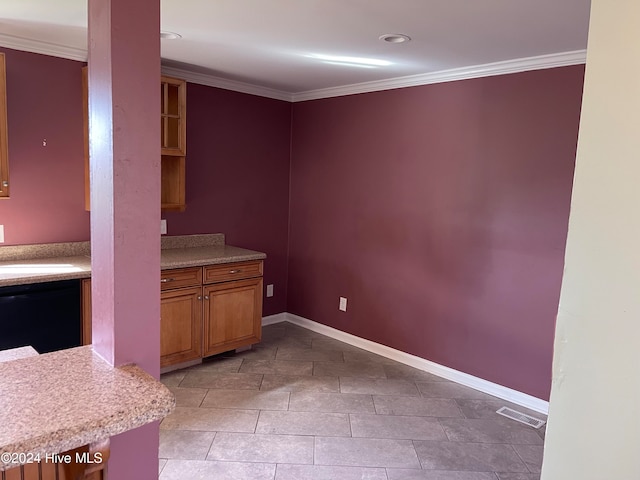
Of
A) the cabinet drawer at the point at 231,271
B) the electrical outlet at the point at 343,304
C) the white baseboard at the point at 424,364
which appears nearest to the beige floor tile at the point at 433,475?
the white baseboard at the point at 424,364

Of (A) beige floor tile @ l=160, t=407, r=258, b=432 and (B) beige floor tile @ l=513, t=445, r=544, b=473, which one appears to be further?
(A) beige floor tile @ l=160, t=407, r=258, b=432

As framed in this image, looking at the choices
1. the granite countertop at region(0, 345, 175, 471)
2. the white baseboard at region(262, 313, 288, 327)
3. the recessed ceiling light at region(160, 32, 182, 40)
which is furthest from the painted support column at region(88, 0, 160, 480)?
the white baseboard at region(262, 313, 288, 327)

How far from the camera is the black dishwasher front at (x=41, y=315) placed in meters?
2.55

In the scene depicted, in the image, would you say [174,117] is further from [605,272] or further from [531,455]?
[605,272]

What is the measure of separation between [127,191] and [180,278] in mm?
2327

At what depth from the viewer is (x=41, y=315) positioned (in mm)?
2652

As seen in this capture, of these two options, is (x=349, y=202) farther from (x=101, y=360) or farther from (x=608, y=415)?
(x=608, y=415)

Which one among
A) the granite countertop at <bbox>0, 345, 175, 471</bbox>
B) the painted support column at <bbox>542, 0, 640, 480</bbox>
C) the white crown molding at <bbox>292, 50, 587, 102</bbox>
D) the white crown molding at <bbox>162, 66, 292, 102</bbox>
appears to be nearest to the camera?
the painted support column at <bbox>542, 0, 640, 480</bbox>

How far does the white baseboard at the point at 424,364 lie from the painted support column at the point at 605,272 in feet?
7.40

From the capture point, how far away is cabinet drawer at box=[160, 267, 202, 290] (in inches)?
127

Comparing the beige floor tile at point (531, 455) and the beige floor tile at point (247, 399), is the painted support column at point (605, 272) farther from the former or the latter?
the beige floor tile at point (247, 399)

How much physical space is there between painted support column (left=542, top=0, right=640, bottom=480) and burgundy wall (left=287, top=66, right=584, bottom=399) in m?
2.54

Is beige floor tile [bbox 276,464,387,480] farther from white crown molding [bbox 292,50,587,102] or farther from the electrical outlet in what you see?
white crown molding [bbox 292,50,587,102]

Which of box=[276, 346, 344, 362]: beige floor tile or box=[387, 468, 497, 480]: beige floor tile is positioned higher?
box=[276, 346, 344, 362]: beige floor tile
